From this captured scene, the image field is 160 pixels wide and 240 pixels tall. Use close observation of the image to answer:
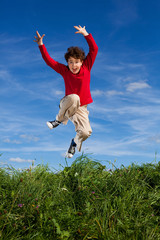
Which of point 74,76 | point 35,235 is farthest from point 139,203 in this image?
point 74,76

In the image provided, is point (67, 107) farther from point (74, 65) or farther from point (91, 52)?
point (91, 52)

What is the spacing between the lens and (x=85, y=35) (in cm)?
592

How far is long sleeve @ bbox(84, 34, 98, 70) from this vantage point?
19.5ft

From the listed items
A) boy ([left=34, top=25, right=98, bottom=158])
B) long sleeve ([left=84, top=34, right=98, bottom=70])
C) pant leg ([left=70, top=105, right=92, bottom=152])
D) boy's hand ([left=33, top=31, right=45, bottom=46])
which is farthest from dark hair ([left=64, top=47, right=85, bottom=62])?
pant leg ([left=70, top=105, right=92, bottom=152])

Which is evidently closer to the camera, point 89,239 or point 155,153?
point 89,239

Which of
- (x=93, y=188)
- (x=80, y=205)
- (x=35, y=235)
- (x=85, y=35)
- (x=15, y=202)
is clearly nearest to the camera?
(x=35, y=235)

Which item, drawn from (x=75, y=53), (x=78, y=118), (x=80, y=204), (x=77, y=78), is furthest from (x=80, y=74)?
(x=80, y=204)

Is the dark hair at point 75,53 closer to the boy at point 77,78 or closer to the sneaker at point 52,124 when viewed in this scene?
the boy at point 77,78

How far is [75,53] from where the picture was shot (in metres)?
6.18

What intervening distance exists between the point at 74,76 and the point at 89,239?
11.4ft

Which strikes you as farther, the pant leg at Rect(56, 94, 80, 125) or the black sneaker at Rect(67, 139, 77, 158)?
the black sneaker at Rect(67, 139, 77, 158)

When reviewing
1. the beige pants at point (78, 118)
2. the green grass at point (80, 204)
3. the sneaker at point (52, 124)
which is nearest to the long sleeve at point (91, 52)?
the beige pants at point (78, 118)

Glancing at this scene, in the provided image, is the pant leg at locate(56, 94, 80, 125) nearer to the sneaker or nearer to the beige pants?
the beige pants

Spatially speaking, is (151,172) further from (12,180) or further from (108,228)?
(12,180)
